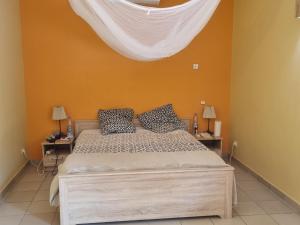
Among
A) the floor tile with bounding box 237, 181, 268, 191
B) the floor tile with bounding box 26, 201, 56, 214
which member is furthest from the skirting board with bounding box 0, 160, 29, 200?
the floor tile with bounding box 237, 181, 268, 191

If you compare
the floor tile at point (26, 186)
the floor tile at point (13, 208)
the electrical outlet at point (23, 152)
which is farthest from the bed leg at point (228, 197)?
the electrical outlet at point (23, 152)

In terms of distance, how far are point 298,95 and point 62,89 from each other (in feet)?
10.2

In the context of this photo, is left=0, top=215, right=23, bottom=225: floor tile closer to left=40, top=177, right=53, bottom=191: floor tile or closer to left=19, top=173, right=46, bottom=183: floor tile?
left=40, top=177, right=53, bottom=191: floor tile

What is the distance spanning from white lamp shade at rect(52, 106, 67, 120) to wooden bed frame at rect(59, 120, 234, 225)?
5.45 ft

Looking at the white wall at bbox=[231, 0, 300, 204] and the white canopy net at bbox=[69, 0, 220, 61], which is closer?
the white canopy net at bbox=[69, 0, 220, 61]

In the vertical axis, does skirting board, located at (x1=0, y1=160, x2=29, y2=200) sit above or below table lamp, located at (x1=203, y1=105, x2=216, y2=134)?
below

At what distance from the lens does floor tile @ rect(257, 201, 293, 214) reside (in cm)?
289

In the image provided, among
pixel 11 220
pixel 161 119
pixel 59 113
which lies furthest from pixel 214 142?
pixel 11 220

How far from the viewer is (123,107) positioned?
4348 mm

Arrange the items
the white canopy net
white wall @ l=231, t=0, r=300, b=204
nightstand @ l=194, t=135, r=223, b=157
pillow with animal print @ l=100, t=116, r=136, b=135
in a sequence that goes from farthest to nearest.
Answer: nightstand @ l=194, t=135, r=223, b=157, pillow with animal print @ l=100, t=116, r=136, b=135, white wall @ l=231, t=0, r=300, b=204, the white canopy net

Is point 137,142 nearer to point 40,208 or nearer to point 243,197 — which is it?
point 40,208

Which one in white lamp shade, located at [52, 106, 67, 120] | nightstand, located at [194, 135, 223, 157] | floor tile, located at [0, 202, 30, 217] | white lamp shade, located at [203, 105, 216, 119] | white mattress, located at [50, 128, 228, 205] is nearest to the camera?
white mattress, located at [50, 128, 228, 205]

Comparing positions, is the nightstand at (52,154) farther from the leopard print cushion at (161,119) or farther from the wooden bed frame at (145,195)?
the wooden bed frame at (145,195)

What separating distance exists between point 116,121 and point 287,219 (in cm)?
235
